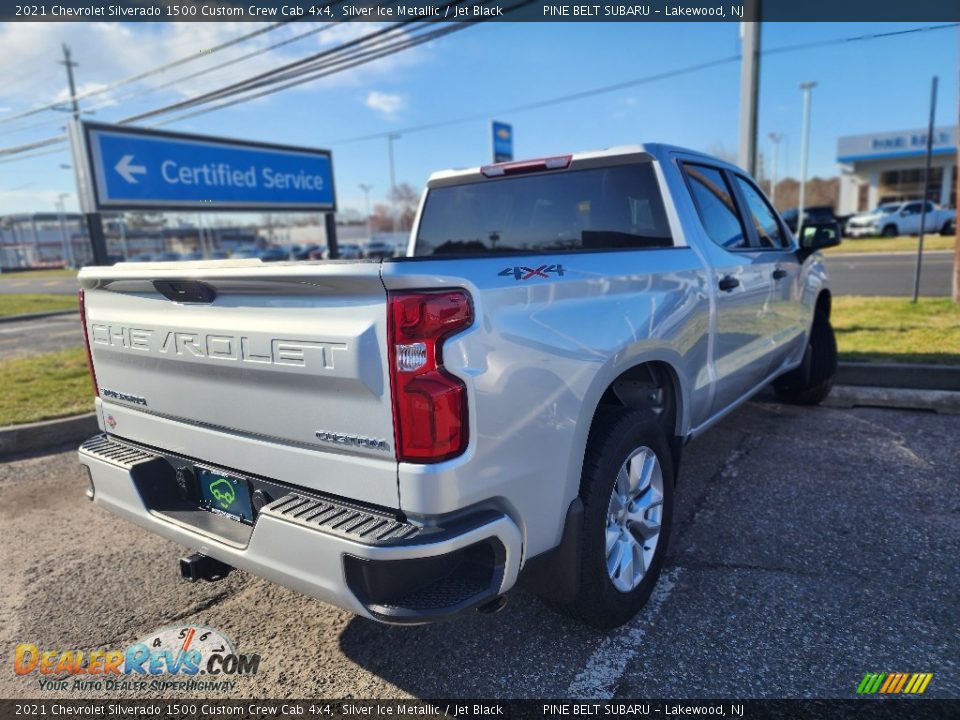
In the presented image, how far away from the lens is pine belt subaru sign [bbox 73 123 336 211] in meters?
7.57

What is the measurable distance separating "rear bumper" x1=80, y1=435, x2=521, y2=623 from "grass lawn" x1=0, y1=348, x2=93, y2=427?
182 inches

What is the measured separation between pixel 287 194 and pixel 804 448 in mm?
7776

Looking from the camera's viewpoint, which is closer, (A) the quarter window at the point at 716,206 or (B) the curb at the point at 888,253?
(A) the quarter window at the point at 716,206

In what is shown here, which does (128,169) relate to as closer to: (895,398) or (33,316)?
(895,398)

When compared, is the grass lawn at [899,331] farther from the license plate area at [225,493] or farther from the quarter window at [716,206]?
the license plate area at [225,493]

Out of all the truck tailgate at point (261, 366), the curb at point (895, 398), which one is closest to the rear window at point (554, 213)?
the truck tailgate at point (261, 366)

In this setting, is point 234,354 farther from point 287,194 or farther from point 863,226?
point 863,226

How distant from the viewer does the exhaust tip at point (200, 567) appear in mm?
2465

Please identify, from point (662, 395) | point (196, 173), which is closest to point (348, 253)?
point (196, 173)

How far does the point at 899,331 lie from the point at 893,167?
159 feet

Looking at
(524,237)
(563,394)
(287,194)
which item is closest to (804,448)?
(524,237)

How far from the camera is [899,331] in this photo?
7.88 m

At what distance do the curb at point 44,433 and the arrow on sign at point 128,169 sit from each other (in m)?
3.43

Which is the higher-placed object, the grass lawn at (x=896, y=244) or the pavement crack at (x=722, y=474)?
the grass lawn at (x=896, y=244)
